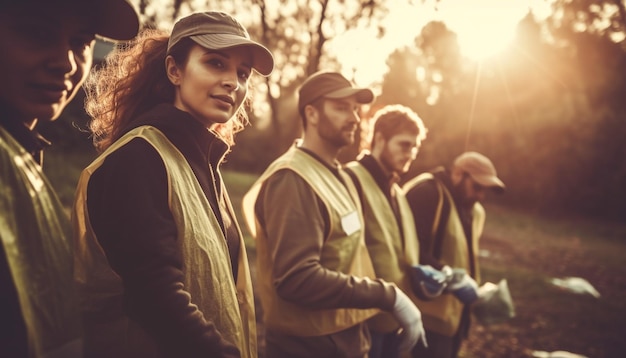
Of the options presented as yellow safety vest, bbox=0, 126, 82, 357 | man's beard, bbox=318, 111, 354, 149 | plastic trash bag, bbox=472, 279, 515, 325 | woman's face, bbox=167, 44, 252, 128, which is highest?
woman's face, bbox=167, 44, 252, 128

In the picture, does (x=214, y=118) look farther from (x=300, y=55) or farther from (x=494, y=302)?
(x=300, y=55)

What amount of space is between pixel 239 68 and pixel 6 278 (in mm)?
1154

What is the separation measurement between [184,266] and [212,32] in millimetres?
897

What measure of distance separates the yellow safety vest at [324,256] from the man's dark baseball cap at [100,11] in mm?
1219

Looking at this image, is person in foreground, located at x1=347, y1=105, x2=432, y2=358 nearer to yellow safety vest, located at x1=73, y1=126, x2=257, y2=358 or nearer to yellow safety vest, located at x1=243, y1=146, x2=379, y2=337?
yellow safety vest, located at x1=243, y1=146, x2=379, y2=337

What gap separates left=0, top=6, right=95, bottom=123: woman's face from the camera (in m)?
1.01

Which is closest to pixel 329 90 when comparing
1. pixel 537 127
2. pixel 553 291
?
pixel 553 291

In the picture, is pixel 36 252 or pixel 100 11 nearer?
pixel 36 252

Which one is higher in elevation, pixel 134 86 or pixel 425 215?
pixel 134 86

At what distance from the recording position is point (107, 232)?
1296 mm

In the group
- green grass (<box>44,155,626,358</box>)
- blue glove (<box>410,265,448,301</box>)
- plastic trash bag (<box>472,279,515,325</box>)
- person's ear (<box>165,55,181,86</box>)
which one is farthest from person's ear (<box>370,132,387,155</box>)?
green grass (<box>44,155,626,358</box>)

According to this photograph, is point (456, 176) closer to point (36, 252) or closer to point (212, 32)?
point (212, 32)

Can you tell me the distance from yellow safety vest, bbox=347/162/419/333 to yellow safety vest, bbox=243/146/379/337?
0.36 m

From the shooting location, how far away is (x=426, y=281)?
3.14 metres
